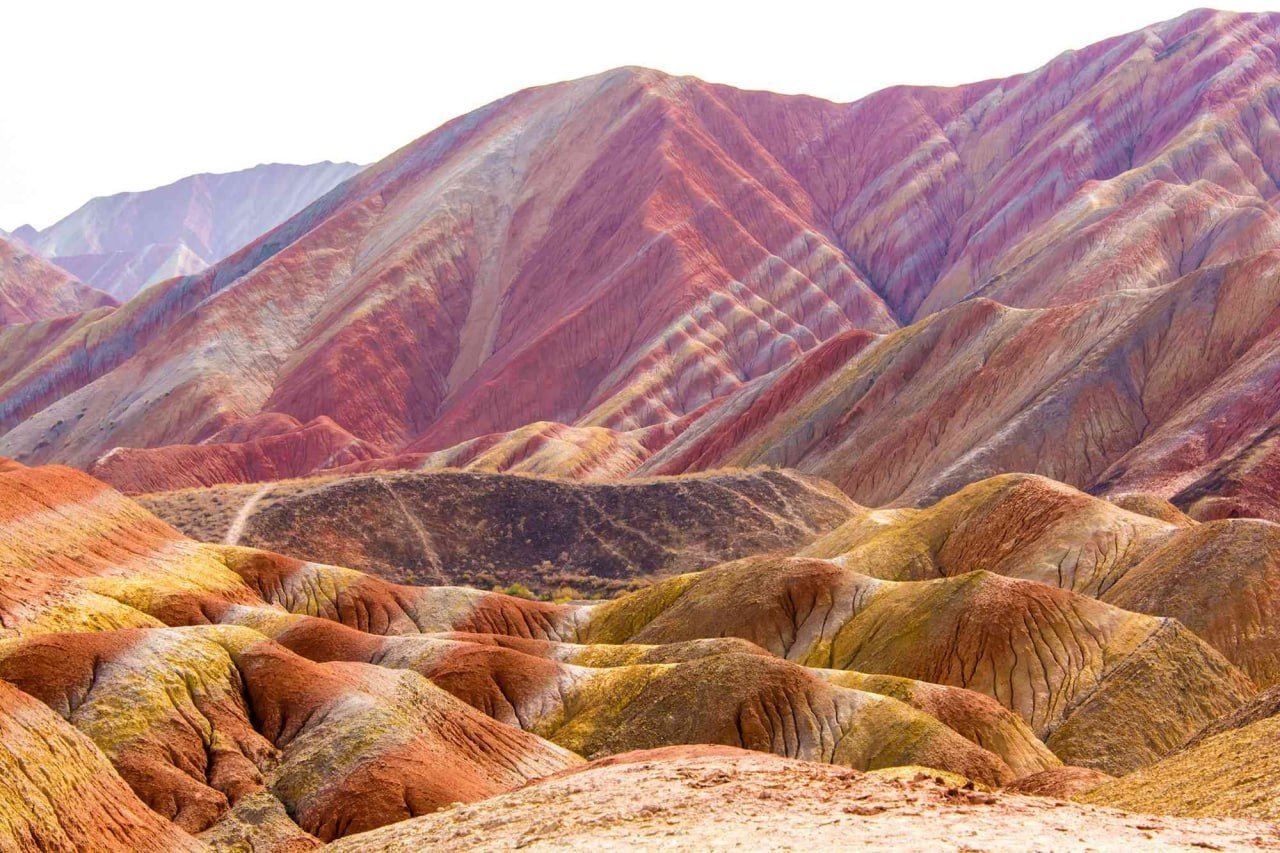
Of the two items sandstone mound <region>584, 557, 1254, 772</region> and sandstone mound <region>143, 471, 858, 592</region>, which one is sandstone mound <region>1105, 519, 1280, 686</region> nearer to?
sandstone mound <region>584, 557, 1254, 772</region>

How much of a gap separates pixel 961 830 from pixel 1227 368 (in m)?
90.9

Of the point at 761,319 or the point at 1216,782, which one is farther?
the point at 761,319

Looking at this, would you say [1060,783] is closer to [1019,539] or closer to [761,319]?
[1019,539]

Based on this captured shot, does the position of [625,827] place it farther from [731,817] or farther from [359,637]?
[359,637]

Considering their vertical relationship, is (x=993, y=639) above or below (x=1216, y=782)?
below

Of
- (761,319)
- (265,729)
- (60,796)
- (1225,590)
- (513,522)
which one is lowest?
(1225,590)

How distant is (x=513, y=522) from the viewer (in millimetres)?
98438

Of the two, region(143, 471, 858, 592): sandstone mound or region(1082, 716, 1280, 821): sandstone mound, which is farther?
region(143, 471, 858, 592): sandstone mound

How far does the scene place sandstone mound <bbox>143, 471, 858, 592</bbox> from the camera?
301ft

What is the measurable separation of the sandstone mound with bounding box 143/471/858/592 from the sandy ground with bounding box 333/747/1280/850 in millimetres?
60615

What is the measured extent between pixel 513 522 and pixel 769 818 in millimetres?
75339

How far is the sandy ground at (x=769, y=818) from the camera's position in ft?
69.4

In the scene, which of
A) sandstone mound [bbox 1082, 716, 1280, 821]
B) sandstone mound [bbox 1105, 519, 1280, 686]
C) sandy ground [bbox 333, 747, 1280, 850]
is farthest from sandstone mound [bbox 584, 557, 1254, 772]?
sandy ground [bbox 333, 747, 1280, 850]

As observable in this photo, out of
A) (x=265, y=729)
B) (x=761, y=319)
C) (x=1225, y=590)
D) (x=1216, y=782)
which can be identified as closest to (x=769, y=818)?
(x=1216, y=782)
